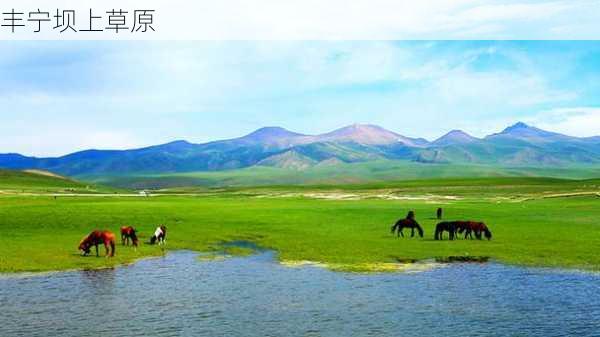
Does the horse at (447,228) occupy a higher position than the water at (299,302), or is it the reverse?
the horse at (447,228)

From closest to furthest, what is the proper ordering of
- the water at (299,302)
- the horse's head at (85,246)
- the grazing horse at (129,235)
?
the water at (299,302) < the horse's head at (85,246) < the grazing horse at (129,235)

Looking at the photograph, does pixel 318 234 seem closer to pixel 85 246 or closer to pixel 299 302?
pixel 85 246

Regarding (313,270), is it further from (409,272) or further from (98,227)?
(98,227)

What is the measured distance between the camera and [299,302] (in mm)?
28938

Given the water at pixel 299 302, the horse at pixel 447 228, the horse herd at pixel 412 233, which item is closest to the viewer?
the water at pixel 299 302

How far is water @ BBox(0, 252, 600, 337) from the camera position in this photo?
2452 cm

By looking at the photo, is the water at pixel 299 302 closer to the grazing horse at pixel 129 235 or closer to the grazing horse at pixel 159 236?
the grazing horse at pixel 129 235

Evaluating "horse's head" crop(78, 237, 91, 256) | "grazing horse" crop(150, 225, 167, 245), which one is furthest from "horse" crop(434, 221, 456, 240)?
"horse's head" crop(78, 237, 91, 256)

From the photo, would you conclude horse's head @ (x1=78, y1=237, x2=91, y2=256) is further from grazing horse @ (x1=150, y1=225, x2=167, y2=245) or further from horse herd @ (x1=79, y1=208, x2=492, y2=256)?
grazing horse @ (x1=150, y1=225, x2=167, y2=245)

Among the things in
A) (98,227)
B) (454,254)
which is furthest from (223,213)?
(454,254)

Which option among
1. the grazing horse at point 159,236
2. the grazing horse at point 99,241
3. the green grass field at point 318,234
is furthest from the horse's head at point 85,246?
the grazing horse at point 159,236

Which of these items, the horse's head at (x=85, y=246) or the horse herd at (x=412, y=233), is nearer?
the horse's head at (x=85, y=246)

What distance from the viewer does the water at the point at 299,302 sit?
80.4 ft

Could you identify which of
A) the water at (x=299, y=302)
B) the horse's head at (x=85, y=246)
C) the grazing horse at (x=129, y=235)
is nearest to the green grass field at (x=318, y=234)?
the horse's head at (x=85, y=246)
